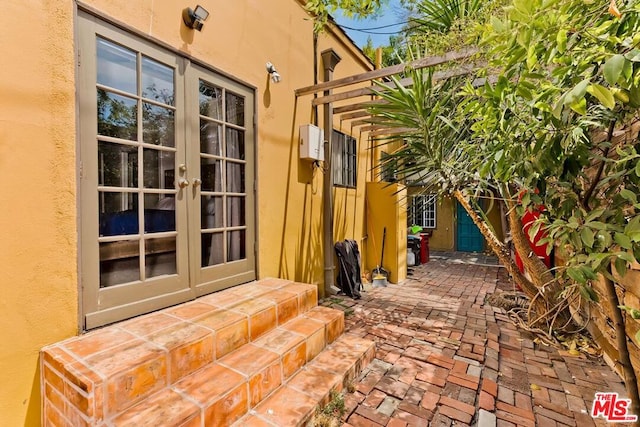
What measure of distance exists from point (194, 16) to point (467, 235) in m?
10.9

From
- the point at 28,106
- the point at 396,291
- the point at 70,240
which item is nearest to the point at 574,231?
the point at 70,240

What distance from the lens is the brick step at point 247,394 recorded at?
1.53 metres

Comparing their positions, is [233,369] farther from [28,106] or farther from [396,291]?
[396,291]

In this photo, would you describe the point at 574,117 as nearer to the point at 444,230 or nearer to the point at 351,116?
the point at 351,116

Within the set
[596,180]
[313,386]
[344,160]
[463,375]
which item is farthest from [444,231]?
[596,180]

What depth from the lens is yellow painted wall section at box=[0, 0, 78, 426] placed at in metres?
1.63

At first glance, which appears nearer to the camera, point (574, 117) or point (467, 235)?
point (574, 117)

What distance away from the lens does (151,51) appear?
7.63 ft

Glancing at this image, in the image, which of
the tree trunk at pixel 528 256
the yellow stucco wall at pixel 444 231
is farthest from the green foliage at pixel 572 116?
the yellow stucco wall at pixel 444 231

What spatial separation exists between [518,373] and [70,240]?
12.5 feet

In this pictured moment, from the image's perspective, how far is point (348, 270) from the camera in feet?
16.5

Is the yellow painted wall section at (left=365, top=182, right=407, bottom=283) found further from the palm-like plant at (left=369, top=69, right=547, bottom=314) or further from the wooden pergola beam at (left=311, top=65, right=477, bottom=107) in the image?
the wooden pergola beam at (left=311, top=65, right=477, bottom=107)

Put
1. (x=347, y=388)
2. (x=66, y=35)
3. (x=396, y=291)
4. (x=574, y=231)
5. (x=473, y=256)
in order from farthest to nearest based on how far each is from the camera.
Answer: (x=473, y=256) → (x=396, y=291) → (x=347, y=388) → (x=66, y=35) → (x=574, y=231)

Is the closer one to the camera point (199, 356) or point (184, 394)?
point (184, 394)
